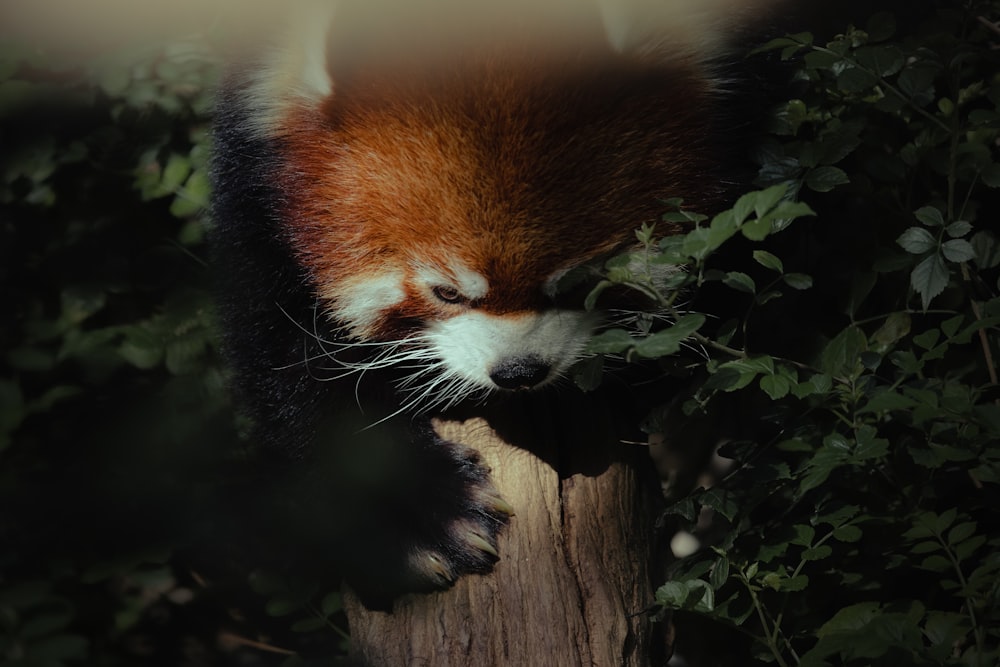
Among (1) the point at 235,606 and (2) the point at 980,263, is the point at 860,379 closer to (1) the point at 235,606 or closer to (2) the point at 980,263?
(2) the point at 980,263

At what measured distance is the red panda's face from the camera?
4.93 ft

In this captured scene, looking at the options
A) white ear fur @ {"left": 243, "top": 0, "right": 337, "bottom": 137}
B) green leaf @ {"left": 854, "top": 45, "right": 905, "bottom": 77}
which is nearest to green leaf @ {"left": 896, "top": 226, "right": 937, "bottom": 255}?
green leaf @ {"left": 854, "top": 45, "right": 905, "bottom": 77}

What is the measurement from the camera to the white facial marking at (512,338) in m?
1.61

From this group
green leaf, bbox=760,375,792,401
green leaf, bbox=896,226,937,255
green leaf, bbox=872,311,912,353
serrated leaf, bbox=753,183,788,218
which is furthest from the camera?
green leaf, bbox=872,311,912,353

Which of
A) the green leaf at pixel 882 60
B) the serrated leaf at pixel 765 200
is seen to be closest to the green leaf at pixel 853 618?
the serrated leaf at pixel 765 200

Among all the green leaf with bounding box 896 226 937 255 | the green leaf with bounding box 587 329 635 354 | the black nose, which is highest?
the green leaf with bounding box 587 329 635 354

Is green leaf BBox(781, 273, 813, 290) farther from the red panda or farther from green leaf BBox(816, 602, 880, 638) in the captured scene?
green leaf BBox(816, 602, 880, 638)

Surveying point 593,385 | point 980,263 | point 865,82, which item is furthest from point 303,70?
point 980,263

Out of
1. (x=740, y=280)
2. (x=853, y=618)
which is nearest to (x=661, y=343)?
(x=740, y=280)

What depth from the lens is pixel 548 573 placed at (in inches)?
71.1

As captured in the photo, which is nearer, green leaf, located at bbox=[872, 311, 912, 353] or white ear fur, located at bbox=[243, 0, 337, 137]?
white ear fur, located at bbox=[243, 0, 337, 137]

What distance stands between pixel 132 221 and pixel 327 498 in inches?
46.3

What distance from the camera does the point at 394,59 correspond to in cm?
153

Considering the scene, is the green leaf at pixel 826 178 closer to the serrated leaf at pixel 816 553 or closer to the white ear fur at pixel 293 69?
the serrated leaf at pixel 816 553
